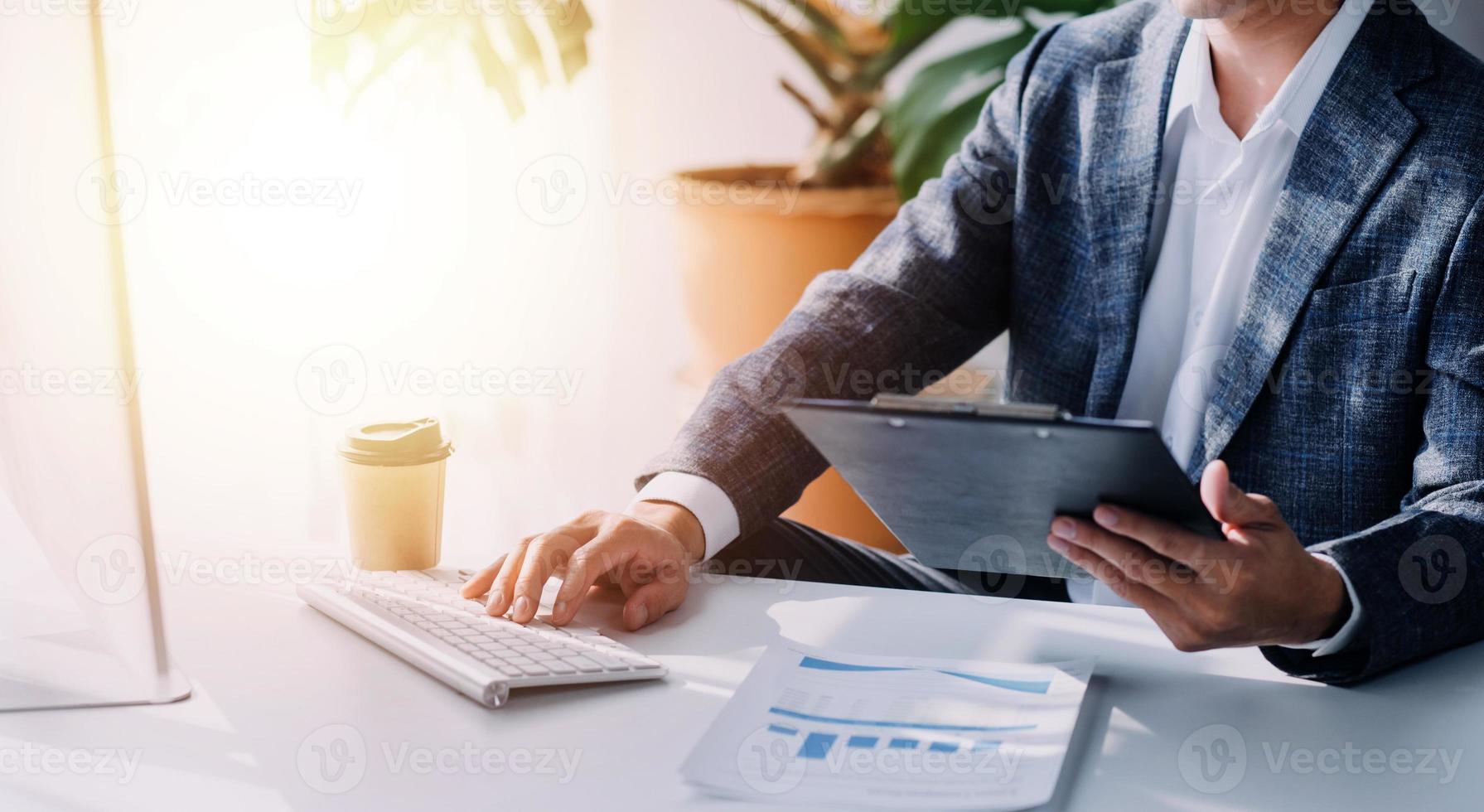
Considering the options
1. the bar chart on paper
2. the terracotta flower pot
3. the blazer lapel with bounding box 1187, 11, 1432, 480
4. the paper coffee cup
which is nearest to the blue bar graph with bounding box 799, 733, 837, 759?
the bar chart on paper

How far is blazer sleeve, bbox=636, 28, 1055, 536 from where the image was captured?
1.16 m

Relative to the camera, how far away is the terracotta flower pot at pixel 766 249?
2.16 metres

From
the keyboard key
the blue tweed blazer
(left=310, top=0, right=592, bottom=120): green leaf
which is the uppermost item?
(left=310, top=0, right=592, bottom=120): green leaf

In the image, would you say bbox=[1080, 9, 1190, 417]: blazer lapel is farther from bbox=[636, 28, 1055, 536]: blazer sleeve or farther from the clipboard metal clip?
the clipboard metal clip

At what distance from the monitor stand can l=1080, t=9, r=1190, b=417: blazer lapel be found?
91cm

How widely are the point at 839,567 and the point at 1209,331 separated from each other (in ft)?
1.44

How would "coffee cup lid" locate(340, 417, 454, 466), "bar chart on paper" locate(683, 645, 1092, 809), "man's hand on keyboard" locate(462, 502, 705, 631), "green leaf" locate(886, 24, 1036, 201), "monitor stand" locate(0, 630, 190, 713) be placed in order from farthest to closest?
"green leaf" locate(886, 24, 1036, 201) → "coffee cup lid" locate(340, 417, 454, 466) → "man's hand on keyboard" locate(462, 502, 705, 631) → "monitor stand" locate(0, 630, 190, 713) → "bar chart on paper" locate(683, 645, 1092, 809)

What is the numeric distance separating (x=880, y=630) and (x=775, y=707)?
176 mm

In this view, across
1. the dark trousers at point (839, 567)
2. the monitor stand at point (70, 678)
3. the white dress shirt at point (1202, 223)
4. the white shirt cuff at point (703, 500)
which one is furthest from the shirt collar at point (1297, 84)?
the monitor stand at point (70, 678)

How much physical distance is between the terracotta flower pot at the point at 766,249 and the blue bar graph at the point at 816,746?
139 cm

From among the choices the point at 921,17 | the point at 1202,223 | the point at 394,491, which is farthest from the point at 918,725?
the point at 921,17

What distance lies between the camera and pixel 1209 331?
4.09 feet

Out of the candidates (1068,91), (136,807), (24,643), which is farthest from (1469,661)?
(24,643)

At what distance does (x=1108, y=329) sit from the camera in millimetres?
1282
